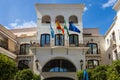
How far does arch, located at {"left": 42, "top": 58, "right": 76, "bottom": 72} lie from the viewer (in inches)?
1348

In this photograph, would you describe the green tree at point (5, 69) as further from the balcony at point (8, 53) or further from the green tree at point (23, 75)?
the balcony at point (8, 53)

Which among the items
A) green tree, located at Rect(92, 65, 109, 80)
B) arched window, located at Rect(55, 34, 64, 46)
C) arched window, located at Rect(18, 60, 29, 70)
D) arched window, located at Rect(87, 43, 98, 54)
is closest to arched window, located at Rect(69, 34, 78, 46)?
arched window, located at Rect(55, 34, 64, 46)

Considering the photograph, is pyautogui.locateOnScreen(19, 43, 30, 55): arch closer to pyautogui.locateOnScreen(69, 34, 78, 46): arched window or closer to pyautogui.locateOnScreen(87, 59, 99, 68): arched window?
pyautogui.locateOnScreen(69, 34, 78, 46): arched window

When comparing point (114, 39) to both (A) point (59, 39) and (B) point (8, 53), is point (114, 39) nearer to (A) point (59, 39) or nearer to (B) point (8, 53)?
(A) point (59, 39)

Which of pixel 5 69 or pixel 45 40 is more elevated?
pixel 45 40

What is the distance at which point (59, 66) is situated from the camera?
113ft

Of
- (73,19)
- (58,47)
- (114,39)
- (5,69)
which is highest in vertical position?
(73,19)

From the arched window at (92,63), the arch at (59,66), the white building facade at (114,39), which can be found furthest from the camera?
the arched window at (92,63)

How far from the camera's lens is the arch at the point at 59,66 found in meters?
34.2

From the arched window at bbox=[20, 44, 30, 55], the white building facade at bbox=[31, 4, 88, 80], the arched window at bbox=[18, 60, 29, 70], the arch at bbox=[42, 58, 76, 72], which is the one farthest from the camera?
the arched window at bbox=[20, 44, 30, 55]

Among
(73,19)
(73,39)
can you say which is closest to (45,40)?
(73,39)

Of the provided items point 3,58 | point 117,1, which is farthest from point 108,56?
point 3,58

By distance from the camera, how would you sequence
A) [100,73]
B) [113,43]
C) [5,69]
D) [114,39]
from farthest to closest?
1. [114,39]
2. [113,43]
3. [100,73]
4. [5,69]

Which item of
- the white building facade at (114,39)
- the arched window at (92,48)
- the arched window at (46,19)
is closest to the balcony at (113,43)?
the white building facade at (114,39)
